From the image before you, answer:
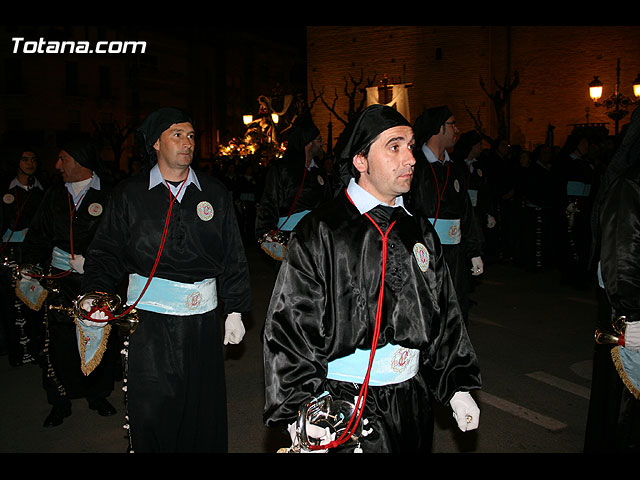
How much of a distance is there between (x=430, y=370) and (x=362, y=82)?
29257 mm

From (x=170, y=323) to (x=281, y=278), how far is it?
1319 mm

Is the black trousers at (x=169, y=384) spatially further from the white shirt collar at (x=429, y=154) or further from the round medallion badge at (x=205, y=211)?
the white shirt collar at (x=429, y=154)

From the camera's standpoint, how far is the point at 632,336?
3166 millimetres

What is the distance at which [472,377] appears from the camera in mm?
2650

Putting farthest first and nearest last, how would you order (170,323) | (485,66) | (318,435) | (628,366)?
(485,66)
(170,323)
(628,366)
(318,435)

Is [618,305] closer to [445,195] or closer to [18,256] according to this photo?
[445,195]

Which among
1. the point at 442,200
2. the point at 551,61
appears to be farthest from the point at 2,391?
the point at 551,61

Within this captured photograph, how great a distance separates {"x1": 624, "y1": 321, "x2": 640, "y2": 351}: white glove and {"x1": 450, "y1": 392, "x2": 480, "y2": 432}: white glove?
1.15 m

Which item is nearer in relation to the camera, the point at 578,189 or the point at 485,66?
the point at 578,189

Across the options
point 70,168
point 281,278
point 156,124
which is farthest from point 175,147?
point 70,168

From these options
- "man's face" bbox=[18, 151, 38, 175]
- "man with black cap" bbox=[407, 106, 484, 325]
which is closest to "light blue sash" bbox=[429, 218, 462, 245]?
"man with black cap" bbox=[407, 106, 484, 325]

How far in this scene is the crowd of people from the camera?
2471 millimetres

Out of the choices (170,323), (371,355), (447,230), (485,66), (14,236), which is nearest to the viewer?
(371,355)

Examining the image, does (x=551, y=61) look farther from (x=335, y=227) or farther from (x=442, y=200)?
(x=335, y=227)
